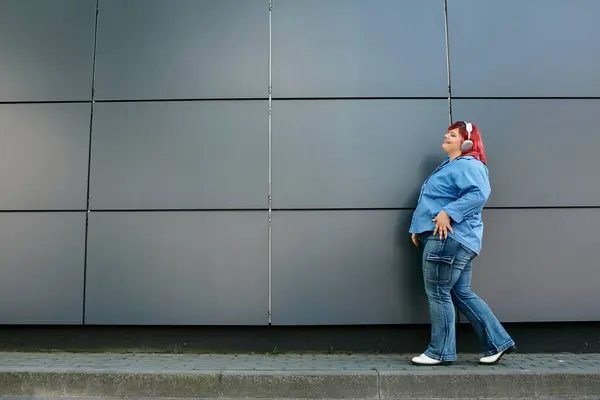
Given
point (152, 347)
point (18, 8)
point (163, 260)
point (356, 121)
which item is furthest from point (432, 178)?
point (18, 8)

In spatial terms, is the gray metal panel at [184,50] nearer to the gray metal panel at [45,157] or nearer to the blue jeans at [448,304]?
the gray metal panel at [45,157]

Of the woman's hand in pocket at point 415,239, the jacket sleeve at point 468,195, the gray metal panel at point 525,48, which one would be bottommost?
the woman's hand in pocket at point 415,239

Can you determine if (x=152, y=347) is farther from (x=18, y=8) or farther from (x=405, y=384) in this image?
(x=18, y=8)

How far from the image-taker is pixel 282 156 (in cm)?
458

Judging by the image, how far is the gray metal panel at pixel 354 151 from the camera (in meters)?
4.55

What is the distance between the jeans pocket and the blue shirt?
0.60 ft

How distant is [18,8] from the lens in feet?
15.8

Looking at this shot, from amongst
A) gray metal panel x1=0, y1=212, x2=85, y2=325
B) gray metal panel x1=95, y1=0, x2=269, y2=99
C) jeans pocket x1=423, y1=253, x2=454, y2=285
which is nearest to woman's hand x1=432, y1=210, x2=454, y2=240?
jeans pocket x1=423, y1=253, x2=454, y2=285

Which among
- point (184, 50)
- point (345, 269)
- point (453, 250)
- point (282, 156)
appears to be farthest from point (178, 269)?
point (453, 250)

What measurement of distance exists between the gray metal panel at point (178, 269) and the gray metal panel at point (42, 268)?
13cm

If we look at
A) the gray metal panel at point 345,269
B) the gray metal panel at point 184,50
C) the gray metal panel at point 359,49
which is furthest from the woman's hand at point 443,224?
the gray metal panel at point 184,50

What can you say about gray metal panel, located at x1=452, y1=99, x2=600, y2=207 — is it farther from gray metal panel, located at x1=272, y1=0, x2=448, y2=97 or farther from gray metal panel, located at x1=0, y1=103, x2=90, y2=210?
gray metal panel, located at x1=0, y1=103, x2=90, y2=210

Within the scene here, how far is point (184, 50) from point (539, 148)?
335 centimetres

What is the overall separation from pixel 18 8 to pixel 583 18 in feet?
17.4
